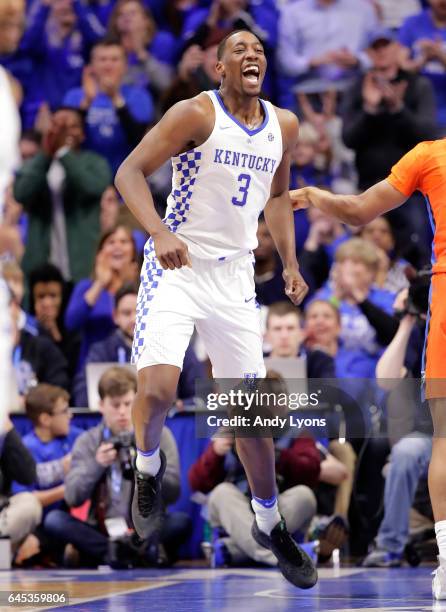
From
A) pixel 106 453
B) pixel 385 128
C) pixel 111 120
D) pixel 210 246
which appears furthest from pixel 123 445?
pixel 385 128

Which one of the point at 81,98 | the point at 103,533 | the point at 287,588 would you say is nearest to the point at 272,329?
the point at 103,533

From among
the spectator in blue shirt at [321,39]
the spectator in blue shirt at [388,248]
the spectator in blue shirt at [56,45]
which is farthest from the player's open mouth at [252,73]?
the spectator in blue shirt at [56,45]

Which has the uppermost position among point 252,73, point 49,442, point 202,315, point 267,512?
point 252,73

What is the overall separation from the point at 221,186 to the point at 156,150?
0.37 metres

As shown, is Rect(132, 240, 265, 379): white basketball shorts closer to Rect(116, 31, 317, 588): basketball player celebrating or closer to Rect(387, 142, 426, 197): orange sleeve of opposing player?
Rect(116, 31, 317, 588): basketball player celebrating

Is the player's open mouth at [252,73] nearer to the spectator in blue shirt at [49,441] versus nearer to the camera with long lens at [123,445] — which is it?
the camera with long lens at [123,445]

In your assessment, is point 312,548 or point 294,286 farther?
point 312,548

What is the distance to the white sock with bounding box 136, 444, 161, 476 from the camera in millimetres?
5676

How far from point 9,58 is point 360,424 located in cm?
596

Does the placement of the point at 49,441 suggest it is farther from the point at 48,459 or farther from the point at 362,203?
the point at 362,203

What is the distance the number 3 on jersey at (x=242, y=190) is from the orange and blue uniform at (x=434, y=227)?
0.71m

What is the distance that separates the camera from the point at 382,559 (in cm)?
740

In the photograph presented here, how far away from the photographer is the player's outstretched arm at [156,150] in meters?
5.32

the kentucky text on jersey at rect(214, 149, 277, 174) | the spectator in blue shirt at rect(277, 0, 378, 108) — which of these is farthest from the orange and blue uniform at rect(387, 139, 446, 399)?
the spectator in blue shirt at rect(277, 0, 378, 108)
